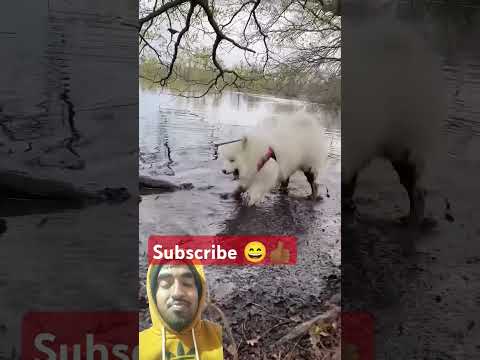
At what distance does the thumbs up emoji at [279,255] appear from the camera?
7.88 ft

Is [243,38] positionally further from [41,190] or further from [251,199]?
[41,190]

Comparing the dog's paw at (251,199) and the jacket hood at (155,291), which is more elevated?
the dog's paw at (251,199)

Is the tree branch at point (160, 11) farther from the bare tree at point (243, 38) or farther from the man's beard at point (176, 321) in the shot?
the man's beard at point (176, 321)

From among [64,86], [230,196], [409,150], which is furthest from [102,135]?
[409,150]

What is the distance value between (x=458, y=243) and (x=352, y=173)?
0.71 metres

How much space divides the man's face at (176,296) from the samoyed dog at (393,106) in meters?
0.94

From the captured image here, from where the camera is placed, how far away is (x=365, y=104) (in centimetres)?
246

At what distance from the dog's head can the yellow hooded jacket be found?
0.54 metres

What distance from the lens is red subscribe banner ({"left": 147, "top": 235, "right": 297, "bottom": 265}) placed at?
7.75ft

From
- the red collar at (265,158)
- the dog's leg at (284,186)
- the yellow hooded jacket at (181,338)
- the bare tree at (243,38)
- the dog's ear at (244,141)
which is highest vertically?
the bare tree at (243,38)

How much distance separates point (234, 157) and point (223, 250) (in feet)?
1.64

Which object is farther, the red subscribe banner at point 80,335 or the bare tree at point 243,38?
the bare tree at point 243,38

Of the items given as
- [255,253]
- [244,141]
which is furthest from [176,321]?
[244,141]

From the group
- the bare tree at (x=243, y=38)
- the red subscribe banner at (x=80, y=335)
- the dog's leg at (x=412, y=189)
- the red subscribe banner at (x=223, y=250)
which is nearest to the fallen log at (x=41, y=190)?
the red subscribe banner at (x=223, y=250)
